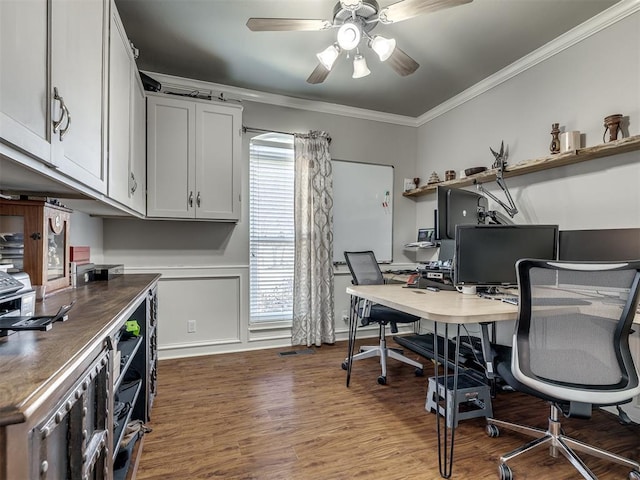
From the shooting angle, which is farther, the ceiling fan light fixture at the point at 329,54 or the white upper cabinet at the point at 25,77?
the ceiling fan light fixture at the point at 329,54

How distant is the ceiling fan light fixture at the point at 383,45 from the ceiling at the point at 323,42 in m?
0.42

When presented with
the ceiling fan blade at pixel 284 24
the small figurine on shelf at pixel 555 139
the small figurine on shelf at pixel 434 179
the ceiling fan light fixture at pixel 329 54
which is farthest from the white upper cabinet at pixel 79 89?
the small figurine on shelf at pixel 434 179

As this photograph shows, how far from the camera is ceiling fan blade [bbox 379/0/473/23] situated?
1703 millimetres

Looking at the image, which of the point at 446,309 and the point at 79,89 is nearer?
the point at 79,89

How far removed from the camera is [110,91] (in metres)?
1.60

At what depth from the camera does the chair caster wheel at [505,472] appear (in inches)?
60.3

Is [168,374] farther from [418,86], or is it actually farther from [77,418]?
[418,86]

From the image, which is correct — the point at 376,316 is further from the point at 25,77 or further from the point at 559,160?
the point at 25,77

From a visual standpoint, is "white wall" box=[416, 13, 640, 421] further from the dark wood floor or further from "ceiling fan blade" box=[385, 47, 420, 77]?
"ceiling fan blade" box=[385, 47, 420, 77]

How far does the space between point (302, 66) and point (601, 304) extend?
2737 mm

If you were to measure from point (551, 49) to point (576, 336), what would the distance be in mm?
2338

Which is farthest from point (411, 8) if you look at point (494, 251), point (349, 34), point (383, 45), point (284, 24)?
point (494, 251)

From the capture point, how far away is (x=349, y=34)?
193 cm

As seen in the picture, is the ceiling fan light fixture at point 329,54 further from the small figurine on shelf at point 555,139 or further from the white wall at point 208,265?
the small figurine on shelf at point 555,139
